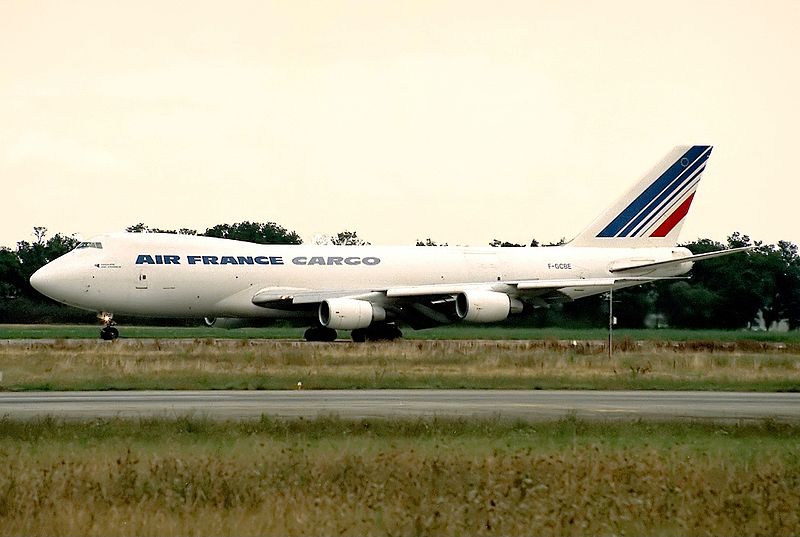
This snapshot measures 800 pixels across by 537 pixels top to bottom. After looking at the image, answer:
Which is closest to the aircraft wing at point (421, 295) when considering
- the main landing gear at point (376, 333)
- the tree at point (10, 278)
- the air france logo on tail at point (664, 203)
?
the main landing gear at point (376, 333)

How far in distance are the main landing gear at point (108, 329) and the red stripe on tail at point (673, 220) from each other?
1008 inches

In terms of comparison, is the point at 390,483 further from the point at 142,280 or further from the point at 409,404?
the point at 142,280

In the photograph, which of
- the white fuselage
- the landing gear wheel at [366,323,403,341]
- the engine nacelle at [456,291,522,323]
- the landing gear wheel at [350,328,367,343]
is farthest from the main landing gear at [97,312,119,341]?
the engine nacelle at [456,291,522,323]

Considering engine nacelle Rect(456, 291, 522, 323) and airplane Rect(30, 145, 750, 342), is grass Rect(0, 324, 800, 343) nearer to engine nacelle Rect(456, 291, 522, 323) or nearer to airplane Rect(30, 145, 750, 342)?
airplane Rect(30, 145, 750, 342)

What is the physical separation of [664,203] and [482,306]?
14982 millimetres

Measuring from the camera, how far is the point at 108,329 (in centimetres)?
5034

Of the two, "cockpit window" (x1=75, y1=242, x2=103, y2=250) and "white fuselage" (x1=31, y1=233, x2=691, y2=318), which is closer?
"white fuselage" (x1=31, y1=233, x2=691, y2=318)

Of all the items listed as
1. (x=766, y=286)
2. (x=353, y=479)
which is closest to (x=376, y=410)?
(x=353, y=479)

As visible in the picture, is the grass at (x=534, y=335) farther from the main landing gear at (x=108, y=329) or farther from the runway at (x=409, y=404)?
the runway at (x=409, y=404)

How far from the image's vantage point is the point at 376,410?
75.6ft

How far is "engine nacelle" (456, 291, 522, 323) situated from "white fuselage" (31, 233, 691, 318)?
393 cm

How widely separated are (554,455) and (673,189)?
1869 inches

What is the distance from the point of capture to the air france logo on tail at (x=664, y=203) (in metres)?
61.2

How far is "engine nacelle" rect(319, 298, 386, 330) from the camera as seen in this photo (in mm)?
49125
